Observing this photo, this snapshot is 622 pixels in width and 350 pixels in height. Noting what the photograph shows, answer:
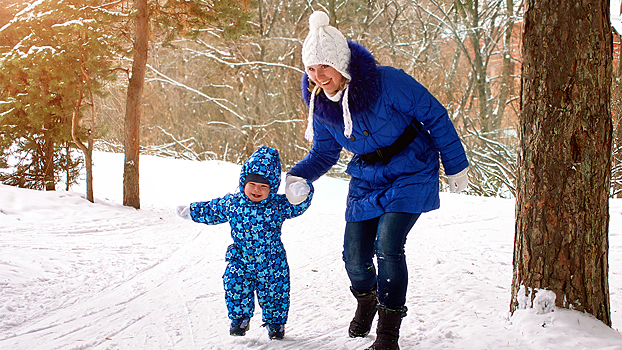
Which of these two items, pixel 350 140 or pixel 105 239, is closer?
pixel 350 140

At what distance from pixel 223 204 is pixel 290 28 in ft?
53.0

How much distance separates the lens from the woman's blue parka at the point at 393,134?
2.53 m

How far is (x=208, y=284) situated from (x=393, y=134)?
2566 millimetres

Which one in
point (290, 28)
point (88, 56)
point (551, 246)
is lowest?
point (551, 246)

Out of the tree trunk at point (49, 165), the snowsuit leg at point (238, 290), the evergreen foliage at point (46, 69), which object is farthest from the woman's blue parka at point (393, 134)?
the tree trunk at point (49, 165)

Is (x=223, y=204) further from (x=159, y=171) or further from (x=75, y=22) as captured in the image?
(x=159, y=171)

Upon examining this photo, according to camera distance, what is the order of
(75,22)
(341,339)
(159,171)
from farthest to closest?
(159,171) < (75,22) < (341,339)

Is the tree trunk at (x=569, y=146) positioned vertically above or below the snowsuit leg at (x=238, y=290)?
above

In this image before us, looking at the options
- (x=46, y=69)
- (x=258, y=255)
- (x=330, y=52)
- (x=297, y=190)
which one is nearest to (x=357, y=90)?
(x=330, y=52)

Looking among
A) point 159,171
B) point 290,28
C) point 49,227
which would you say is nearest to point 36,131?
point 49,227

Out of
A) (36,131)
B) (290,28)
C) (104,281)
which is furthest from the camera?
(290,28)

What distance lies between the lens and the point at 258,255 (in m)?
2.96

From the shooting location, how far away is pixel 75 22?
26.1 ft

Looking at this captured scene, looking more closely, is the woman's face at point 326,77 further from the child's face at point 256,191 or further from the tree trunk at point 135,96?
the tree trunk at point 135,96
